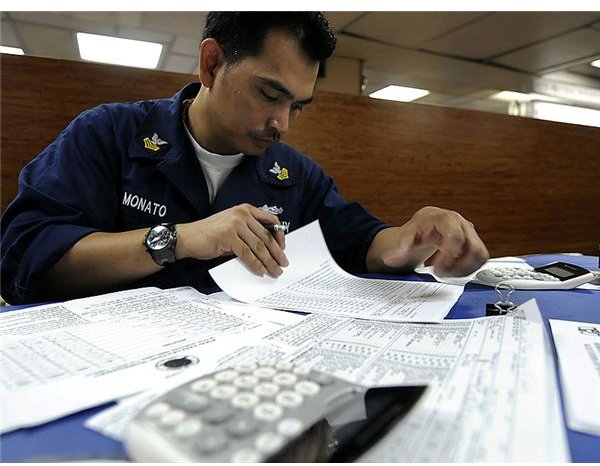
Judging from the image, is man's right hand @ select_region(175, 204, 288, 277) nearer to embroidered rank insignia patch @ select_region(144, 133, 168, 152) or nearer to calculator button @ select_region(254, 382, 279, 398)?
embroidered rank insignia patch @ select_region(144, 133, 168, 152)

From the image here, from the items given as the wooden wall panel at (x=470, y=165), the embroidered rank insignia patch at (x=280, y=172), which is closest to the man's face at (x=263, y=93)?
the embroidered rank insignia patch at (x=280, y=172)

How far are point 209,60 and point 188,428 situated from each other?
778 mm

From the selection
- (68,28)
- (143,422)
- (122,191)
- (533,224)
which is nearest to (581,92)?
(533,224)

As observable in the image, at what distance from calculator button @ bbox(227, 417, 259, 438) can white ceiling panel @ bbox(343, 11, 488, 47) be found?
8.53ft

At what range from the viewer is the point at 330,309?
0.50 metres

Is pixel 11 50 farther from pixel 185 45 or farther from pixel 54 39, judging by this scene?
pixel 185 45

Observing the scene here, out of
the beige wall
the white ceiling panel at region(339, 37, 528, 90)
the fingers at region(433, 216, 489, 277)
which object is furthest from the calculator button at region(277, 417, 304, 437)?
the beige wall

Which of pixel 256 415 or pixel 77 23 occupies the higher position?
pixel 77 23

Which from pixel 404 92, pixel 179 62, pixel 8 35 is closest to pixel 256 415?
pixel 8 35

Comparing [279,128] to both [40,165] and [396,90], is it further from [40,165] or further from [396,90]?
[396,90]

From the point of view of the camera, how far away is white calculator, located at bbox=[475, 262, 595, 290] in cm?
66

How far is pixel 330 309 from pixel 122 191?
48 cm

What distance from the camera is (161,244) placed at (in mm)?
594
